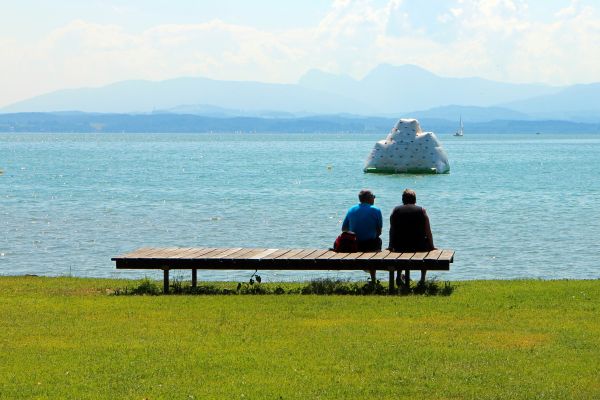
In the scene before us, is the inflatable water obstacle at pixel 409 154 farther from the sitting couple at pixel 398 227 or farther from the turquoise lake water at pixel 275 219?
the sitting couple at pixel 398 227

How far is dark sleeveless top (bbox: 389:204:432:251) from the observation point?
16953 mm

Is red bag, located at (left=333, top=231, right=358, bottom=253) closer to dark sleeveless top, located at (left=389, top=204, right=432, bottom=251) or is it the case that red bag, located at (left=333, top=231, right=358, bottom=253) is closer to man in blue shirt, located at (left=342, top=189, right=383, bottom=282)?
man in blue shirt, located at (left=342, top=189, right=383, bottom=282)

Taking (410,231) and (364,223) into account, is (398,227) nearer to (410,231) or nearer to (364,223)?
(410,231)

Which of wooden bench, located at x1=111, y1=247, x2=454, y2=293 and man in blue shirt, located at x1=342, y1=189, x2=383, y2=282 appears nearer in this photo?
wooden bench, located at x1=111, y1=247, x2=454, y2=293

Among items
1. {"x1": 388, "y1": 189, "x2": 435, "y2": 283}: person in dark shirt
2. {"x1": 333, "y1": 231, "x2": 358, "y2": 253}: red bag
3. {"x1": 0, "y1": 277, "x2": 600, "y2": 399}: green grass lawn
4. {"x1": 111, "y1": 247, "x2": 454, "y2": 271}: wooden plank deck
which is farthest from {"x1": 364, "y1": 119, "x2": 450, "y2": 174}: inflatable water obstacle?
{"x1": 0, "y1": 277, "x2": 600, "y2": 399}: green grass lawn

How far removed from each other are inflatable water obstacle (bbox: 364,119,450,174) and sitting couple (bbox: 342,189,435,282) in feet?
267

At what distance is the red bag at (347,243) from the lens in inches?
668

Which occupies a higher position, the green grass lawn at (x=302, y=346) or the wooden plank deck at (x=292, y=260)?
the wooden plank deck at (x=292, y=260)

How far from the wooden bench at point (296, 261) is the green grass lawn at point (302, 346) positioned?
577 millimetres

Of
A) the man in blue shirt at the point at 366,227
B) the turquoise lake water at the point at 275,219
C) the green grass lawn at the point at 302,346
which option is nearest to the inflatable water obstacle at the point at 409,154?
the turquoise lake water at the point at 275,219

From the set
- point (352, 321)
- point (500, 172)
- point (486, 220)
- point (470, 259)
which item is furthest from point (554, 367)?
point (500, 172)

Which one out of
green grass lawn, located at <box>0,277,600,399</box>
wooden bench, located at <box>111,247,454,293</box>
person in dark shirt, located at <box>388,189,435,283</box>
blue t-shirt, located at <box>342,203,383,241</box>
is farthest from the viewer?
blue t-shirt, located at <box>342,203,383,241</box>

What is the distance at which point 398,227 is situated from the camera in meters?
17.0

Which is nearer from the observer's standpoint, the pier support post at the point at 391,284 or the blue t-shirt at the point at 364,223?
the pier support post at the point at 391,284
